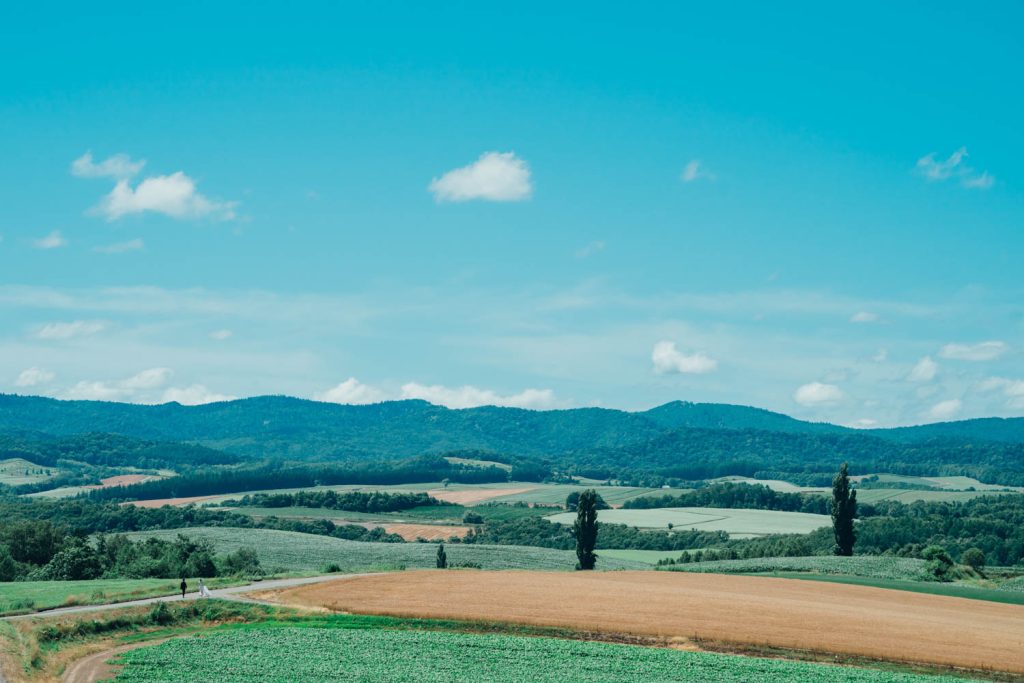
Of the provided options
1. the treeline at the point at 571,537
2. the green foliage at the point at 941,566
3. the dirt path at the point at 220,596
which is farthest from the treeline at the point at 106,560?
the green foliage at the point at 941,566

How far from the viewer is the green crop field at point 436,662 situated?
41188 mm

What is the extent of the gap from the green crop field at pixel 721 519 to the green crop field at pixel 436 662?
10028cm

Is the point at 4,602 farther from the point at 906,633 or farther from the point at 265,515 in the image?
the point at 265,515

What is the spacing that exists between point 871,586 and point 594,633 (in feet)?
116

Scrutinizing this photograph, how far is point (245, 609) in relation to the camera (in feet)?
195

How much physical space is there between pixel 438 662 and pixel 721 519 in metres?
129

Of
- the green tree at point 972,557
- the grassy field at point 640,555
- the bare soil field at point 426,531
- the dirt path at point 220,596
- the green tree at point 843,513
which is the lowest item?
the grassy field at point 640,555

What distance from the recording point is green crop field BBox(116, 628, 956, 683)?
4119 centimetres

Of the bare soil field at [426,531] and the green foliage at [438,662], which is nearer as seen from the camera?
the green foliage at [438,662]

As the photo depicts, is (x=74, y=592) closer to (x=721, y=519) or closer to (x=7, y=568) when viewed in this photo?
(x=7, y=568)

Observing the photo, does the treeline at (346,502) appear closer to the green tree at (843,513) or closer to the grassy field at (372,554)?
the grassy field at (372,554)

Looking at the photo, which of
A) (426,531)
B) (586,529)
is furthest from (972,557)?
(426,531)

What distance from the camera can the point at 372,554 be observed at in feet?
373

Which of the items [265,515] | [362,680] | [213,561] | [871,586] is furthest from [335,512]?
[362,680]
